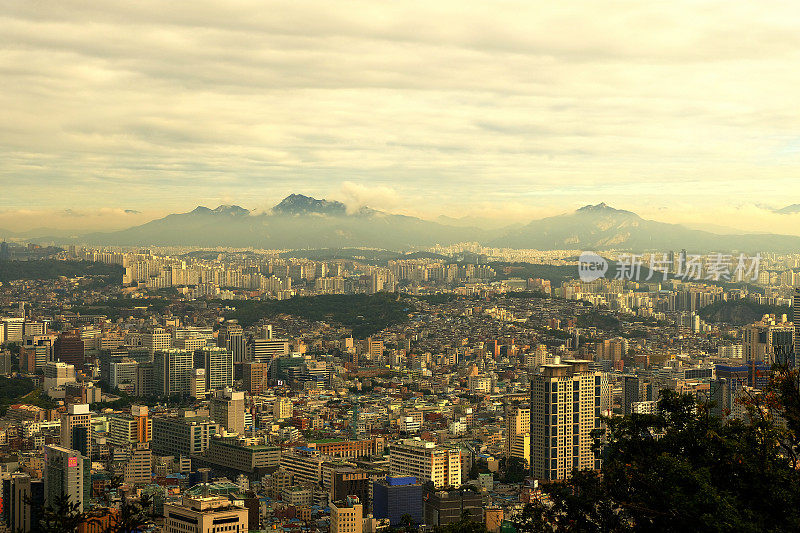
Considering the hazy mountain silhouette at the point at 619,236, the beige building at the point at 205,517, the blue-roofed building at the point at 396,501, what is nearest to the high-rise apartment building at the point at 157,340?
the hazy mountain silhouette at the point at 619,236

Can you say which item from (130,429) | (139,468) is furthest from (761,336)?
(139,468)

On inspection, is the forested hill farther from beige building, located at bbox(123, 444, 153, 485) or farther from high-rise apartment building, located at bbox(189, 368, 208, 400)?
beige building, located at bbox(123, 444, 153, 485)

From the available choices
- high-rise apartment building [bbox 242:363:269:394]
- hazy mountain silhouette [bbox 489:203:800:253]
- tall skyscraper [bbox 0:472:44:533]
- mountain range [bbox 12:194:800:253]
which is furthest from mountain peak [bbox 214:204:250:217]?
tall skyscraper [bbox 0:472:44:533]

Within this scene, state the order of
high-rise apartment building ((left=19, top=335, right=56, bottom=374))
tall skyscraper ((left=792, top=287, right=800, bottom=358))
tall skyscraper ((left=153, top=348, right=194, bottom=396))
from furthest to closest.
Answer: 1. high-rise apartment building ((left=19, top=335, right=56, bottom=374))
2. tall skyscraper ((left=153, top=348, right=194, bottom=396))
3. tall skyscraper ((left=792, top=287, right=800, bottom=358))

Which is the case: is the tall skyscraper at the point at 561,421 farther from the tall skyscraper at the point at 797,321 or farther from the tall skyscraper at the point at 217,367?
the tall skyscraper at the point at 217,367

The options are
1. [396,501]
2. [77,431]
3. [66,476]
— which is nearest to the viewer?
[66,476]

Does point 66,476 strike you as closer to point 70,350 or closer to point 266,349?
point 70,350
